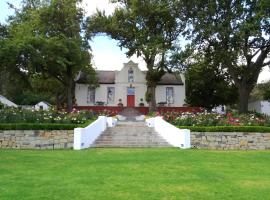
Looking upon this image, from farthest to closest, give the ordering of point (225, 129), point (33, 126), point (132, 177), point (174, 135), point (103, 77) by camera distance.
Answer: point (103, 77), point (225, 129), point (174, 135), point (33, 126), point (132, 177)

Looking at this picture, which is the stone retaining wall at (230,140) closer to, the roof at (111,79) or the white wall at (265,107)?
the roof at (111,79)

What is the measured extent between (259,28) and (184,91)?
47.8ft

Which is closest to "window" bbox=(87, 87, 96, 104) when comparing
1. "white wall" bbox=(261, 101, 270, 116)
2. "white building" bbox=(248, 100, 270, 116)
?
"white building" bbox=(248, 100, 270, 116)

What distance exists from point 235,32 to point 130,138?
15.1 m

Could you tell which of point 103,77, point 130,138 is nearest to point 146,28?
point 103,77

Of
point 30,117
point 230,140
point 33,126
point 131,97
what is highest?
point 131,97

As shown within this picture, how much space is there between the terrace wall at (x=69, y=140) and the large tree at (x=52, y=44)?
1596 centimetres

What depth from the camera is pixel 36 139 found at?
19.9 meters

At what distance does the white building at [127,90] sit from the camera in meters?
46.1

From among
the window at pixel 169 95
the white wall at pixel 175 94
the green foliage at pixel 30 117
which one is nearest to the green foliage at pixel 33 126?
the green foliage at pixel 30 117

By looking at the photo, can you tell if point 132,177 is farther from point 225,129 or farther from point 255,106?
point 255,106

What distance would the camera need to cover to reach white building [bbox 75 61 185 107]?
46.1 m

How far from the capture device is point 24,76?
39.5m

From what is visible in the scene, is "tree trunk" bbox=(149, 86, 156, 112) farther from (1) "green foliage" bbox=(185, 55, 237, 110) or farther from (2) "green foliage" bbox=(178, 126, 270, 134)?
(2) "green foliage" bbox=(178, 126, 270, 134)
